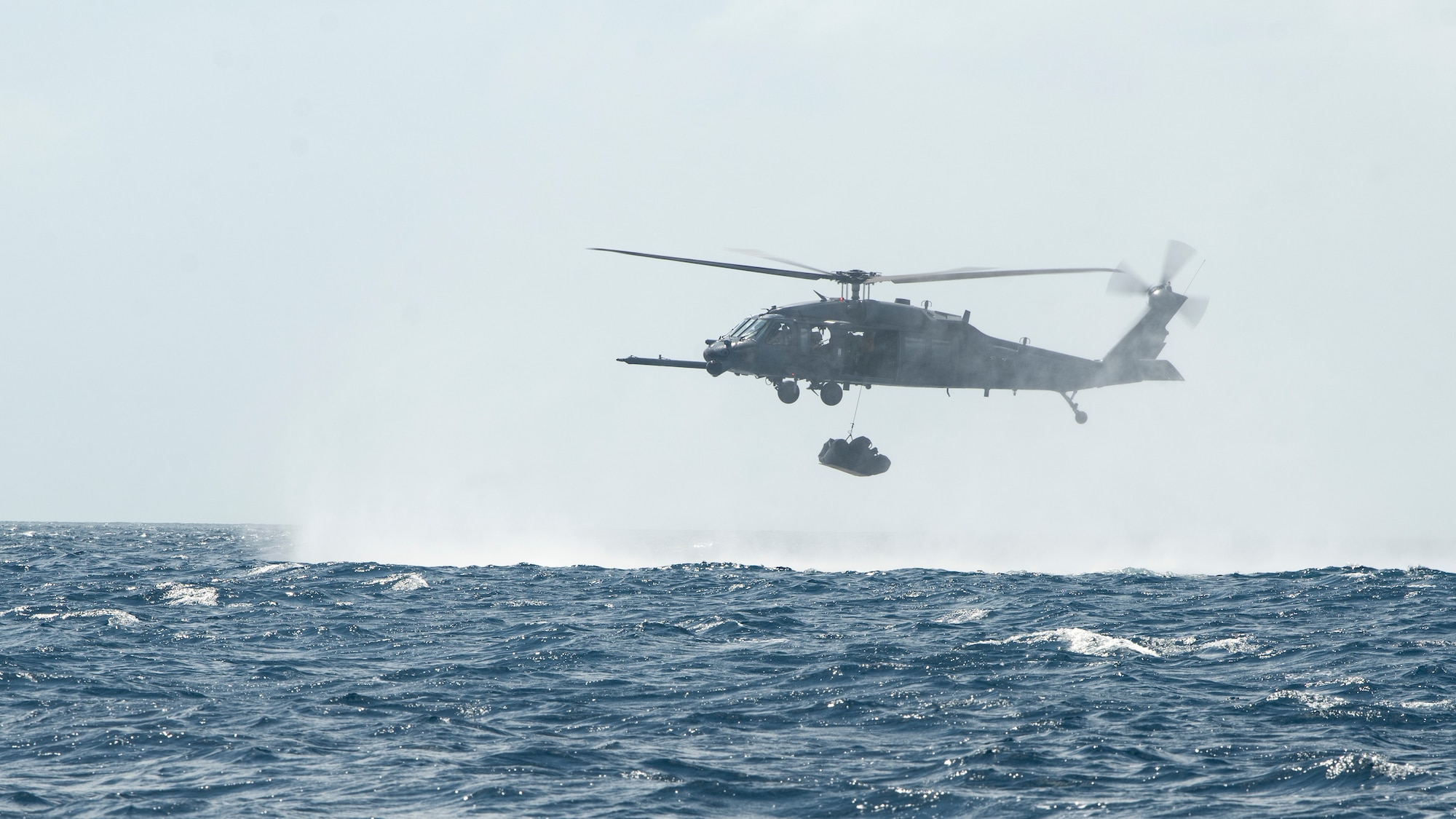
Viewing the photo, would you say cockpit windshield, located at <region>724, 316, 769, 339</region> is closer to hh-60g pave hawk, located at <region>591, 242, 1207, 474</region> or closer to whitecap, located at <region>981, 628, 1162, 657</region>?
hh-60g pave hawk, located at <region>591, 242, 1207, 474</region>

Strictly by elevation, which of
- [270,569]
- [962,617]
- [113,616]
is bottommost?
[113,616]

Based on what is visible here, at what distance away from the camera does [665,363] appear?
3114 centimetres

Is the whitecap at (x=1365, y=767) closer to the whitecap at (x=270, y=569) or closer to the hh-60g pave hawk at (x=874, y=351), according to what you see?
the hh-60g pave hawk at (x=874, y=351)

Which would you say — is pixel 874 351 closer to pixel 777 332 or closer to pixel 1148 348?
pixel 777 332

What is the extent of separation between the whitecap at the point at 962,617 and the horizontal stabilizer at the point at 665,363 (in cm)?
986

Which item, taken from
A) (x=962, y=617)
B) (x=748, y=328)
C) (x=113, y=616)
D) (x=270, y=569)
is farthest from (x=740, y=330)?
(x=270, y=569)

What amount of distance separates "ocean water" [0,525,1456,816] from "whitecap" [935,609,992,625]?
0.62 feet

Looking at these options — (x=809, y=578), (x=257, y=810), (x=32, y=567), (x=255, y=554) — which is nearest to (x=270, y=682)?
(x=257, y=810)

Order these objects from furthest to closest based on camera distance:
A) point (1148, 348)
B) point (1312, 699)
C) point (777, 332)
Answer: point (1148, 348)
point (777, 332)
point (1312, 699)

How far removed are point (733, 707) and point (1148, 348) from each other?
23935 millimetres

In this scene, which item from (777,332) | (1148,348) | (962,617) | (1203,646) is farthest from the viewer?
(1148,348)

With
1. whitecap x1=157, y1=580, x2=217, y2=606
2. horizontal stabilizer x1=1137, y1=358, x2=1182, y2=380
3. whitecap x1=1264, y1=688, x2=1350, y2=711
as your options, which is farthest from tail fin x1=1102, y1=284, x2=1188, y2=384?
whitecap x1=157, y1=580, x2=217, y2=606

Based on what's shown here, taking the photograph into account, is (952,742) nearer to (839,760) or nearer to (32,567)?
(839,760)

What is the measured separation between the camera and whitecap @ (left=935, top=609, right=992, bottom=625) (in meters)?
33.8
